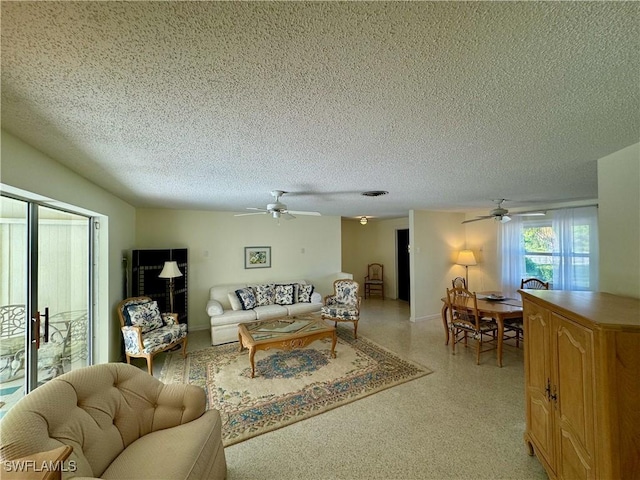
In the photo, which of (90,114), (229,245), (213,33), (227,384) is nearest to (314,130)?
(213,33)

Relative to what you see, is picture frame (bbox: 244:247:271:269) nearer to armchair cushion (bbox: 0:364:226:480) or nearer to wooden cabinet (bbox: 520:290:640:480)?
armchair cushion (bbox: 0:364:226:480)

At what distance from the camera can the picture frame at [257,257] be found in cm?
524

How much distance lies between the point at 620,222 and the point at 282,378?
3.39 m

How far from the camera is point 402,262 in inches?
286

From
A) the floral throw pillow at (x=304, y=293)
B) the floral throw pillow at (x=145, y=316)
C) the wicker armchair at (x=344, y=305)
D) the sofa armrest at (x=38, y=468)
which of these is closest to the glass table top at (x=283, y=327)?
the wicker armchair at (x=344, y=305)

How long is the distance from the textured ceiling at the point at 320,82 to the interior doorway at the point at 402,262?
5044 mm

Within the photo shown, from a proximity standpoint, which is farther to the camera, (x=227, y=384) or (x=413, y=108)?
(x=227, y=384)

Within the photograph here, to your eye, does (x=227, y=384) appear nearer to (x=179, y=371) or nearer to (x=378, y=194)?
(x=179, y=371)

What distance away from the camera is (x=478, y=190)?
3238 mm

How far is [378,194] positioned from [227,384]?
302 centimetres

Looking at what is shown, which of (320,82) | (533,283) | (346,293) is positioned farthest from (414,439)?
(533,283)

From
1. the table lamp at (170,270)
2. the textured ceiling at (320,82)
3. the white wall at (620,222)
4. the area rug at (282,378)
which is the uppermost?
the textured ceiling at (320,82)

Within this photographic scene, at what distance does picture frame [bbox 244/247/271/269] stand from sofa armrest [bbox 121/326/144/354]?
7.74ft

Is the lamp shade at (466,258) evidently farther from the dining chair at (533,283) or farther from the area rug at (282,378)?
the area rug at (282,378)
